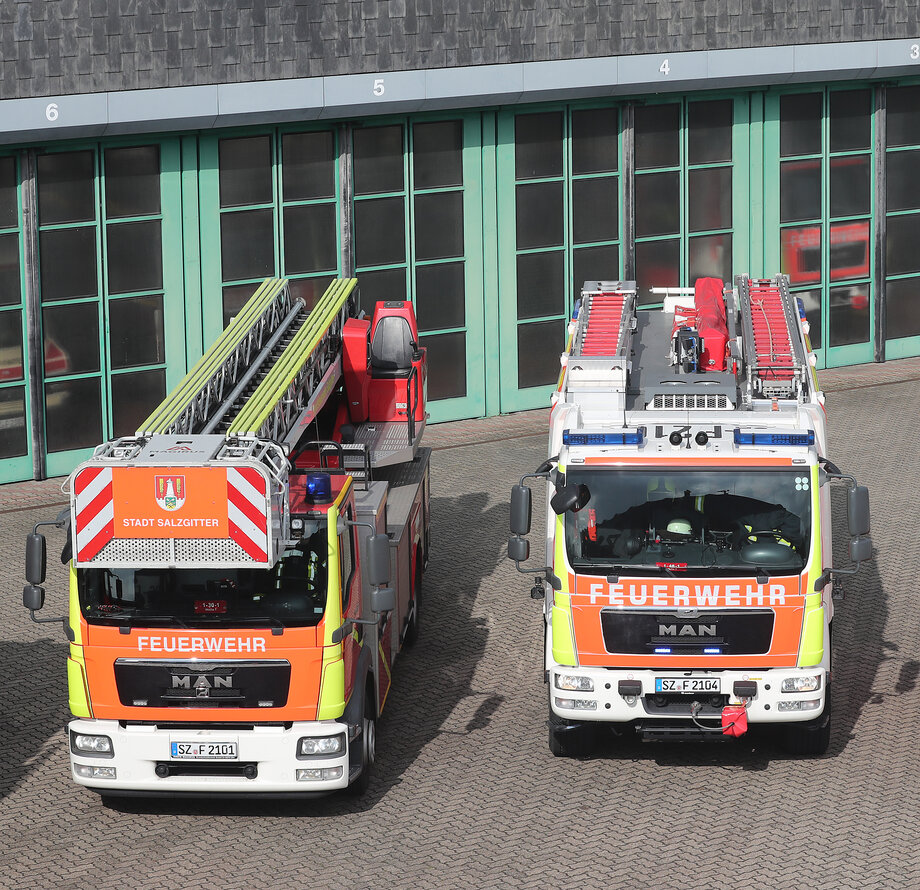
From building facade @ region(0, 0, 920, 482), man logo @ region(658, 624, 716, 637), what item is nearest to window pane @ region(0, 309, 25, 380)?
building facade @ region(0, 0, 920, 482)

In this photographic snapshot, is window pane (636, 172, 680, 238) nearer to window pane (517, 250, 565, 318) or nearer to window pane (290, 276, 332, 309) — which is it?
window pane (517, 250, 565, 318)

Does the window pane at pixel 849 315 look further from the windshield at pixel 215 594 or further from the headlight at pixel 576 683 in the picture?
the windshield at pixel 215 594

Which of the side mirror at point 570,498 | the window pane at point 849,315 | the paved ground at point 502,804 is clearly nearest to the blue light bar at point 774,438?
the side mirror at point 570,498

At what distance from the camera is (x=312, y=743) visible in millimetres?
11945

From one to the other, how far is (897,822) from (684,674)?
6.12 feet

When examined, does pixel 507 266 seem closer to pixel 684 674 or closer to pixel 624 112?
pixel 624 112

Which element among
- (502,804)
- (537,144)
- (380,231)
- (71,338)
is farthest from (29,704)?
(537,144)

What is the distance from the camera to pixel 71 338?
22266 millimetres

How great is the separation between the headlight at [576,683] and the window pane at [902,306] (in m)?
17.1

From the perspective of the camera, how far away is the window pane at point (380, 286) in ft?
79.4

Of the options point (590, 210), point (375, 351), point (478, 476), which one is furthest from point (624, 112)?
point (375, 351)

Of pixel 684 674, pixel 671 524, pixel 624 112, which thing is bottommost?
pixel 684 674

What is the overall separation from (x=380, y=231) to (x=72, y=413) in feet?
17.0

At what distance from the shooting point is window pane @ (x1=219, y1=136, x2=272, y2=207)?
75.3ft
